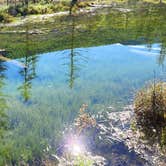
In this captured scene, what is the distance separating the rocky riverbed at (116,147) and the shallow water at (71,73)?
1839 mm

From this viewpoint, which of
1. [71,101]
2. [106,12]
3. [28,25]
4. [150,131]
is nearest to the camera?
[150,131]

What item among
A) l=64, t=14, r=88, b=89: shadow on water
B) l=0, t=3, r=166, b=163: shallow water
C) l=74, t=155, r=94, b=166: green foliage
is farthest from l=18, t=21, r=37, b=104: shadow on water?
l=74, t=155, r=94, b=166: green foliage

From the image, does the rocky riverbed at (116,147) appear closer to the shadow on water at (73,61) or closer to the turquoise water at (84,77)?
the turquoise water at (84,77)

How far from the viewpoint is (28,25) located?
6062cm

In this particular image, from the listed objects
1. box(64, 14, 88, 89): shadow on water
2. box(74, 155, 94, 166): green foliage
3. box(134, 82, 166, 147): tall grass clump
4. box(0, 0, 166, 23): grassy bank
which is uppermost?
box(134, 82, 166, 147): tall grass clump

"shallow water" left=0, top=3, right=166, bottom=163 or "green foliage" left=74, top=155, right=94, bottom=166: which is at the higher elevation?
"green foliage" left=74, top=155, right=94, bottom=166

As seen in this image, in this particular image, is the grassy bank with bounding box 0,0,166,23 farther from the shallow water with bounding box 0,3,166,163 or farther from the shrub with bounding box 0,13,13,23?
the shallow water with bounding box 0,3,166,163

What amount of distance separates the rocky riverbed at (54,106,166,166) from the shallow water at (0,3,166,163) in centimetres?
184

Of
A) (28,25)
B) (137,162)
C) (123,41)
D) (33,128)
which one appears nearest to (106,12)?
(28,25)

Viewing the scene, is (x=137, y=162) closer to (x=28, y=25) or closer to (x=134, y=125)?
(x=134, y=125)

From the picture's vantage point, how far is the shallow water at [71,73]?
24.7 m

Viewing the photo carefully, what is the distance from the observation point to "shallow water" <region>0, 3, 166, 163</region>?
2470 cm

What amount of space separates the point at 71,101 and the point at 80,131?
19.6 ft

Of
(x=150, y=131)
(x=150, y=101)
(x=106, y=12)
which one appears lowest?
(x=106, y=12)
